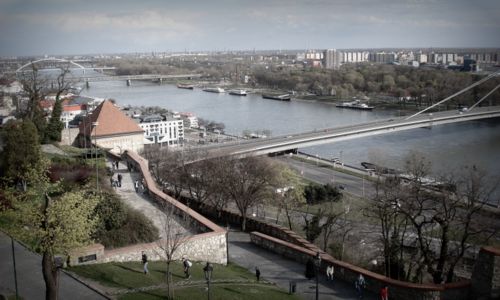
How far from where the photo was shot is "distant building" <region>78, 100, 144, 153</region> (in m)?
10.2

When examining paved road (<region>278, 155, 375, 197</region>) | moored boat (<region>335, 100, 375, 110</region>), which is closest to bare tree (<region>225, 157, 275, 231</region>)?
paved road (<region>278, 155, 375, 197</region>)

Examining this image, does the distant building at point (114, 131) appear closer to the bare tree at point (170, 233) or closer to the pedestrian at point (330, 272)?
the bare tree at point (170, 233)

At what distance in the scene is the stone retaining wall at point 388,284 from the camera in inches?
143

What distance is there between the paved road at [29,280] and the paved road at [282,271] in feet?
4.90

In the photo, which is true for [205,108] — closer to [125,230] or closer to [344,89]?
[344,89]

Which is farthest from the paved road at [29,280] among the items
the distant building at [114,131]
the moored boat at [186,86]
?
the moored boat at [186,86]

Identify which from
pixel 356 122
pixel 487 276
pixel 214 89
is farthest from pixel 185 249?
pixel 214 89

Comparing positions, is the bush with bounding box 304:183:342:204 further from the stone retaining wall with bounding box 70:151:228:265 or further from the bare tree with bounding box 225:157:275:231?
the stone retaining wall with bounding box 70:151:228:265

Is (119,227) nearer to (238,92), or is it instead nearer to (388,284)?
(388,284)

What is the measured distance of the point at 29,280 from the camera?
3541 millimetres

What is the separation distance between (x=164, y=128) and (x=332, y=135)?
5.55 meters

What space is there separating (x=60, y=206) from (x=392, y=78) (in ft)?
109

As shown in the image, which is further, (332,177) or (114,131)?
(332,177)

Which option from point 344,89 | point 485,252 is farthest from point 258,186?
point 344,89
